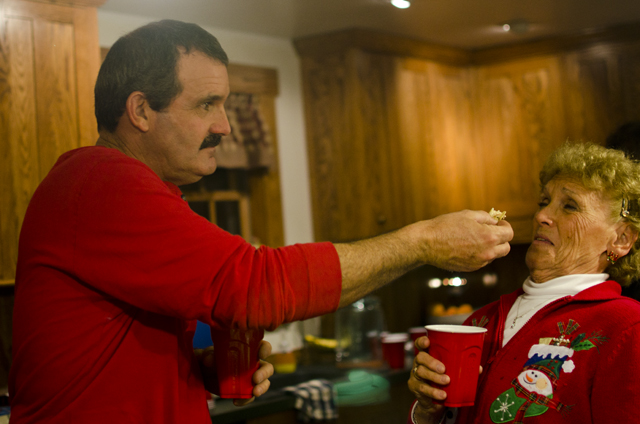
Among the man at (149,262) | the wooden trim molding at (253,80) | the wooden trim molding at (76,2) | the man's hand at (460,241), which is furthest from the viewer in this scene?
the wooden trim molding at (253,80)

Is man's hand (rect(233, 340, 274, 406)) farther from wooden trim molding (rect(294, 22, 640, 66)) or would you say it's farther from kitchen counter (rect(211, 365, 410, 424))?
wooden trim molding (rect(294, 22, 640, 66))

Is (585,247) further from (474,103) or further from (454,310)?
(474,103)

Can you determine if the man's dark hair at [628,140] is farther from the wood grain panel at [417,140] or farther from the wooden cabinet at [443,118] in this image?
the wood grain panel at [417,140]

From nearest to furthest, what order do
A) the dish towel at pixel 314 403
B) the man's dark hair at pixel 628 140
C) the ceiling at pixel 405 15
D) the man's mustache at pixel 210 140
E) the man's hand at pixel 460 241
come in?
the man's hand at pixel 460 241, the man's mustache at pixel 210 140, the man's dark hair at pixel 628 140, the dish towel at pixel 314 403, the ceiling at pixel 405 15

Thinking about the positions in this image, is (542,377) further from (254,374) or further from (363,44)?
(363,44)

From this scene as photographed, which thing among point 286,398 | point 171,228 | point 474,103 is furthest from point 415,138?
point 171,228

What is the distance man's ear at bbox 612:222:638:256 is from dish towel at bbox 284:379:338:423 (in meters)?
1.45

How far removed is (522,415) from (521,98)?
133 inches

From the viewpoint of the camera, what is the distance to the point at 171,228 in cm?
90

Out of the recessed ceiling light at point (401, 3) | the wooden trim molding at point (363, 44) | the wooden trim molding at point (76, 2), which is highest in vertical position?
the wooden trim molding at point (363, 44)

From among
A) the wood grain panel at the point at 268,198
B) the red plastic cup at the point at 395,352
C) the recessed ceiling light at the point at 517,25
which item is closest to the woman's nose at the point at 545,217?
the red plastic cup at the point at 395,352

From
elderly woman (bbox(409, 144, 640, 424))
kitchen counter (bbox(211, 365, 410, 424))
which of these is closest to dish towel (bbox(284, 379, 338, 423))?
kitchen counter (bbox(211, 365, 410, 424))

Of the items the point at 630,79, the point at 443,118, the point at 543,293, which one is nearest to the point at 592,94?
the point at 630,79

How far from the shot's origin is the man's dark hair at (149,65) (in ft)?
3.51
